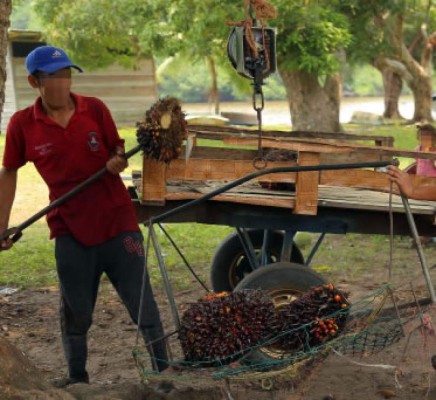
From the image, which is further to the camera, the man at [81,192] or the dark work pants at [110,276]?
the dark work pants at [110,276]

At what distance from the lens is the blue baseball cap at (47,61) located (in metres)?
4.43

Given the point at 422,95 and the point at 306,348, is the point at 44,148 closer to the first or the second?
the point at 306,348

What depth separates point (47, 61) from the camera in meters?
4.45

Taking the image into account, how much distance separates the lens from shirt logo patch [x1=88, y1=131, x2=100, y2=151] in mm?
4547

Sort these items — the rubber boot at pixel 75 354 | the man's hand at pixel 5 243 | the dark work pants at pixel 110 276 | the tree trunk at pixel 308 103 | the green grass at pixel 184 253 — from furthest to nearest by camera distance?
the tree trunk at pixel 308 103 < the green grass at pixel 184 253 < the rubber boot at pixel 75 354 < the man's hand at pixel 5 243 < the dark work pants at pixel 110 276

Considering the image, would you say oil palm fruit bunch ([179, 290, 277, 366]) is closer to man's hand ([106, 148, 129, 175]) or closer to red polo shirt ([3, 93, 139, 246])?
red polo shirt ([3, 93, 139, 246])

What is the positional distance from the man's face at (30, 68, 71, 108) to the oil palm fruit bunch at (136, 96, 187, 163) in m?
0.45

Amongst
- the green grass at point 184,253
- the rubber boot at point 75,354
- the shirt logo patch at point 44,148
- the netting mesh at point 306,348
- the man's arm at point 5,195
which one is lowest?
the green grass at point 184,253

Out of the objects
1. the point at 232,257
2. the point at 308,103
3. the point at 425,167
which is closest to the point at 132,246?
the point at 232,257

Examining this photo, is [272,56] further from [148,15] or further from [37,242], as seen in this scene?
[148,15]

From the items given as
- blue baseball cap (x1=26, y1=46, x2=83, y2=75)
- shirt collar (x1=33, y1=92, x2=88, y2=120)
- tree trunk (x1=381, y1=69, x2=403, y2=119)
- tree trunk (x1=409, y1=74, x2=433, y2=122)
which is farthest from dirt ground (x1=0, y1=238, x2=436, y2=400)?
Answer: tree trunk (x1=381, y1=69, x2=403, y2=119)

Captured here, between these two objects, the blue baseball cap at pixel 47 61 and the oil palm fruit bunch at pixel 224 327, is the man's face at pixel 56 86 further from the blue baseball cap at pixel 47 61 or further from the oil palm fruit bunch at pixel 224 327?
the oil palm fruit bunch at pixel 224 327

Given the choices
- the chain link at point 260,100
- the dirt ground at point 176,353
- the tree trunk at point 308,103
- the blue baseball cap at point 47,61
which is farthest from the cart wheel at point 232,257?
the tree trunk at point 308,103

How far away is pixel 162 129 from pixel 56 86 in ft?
2.07
